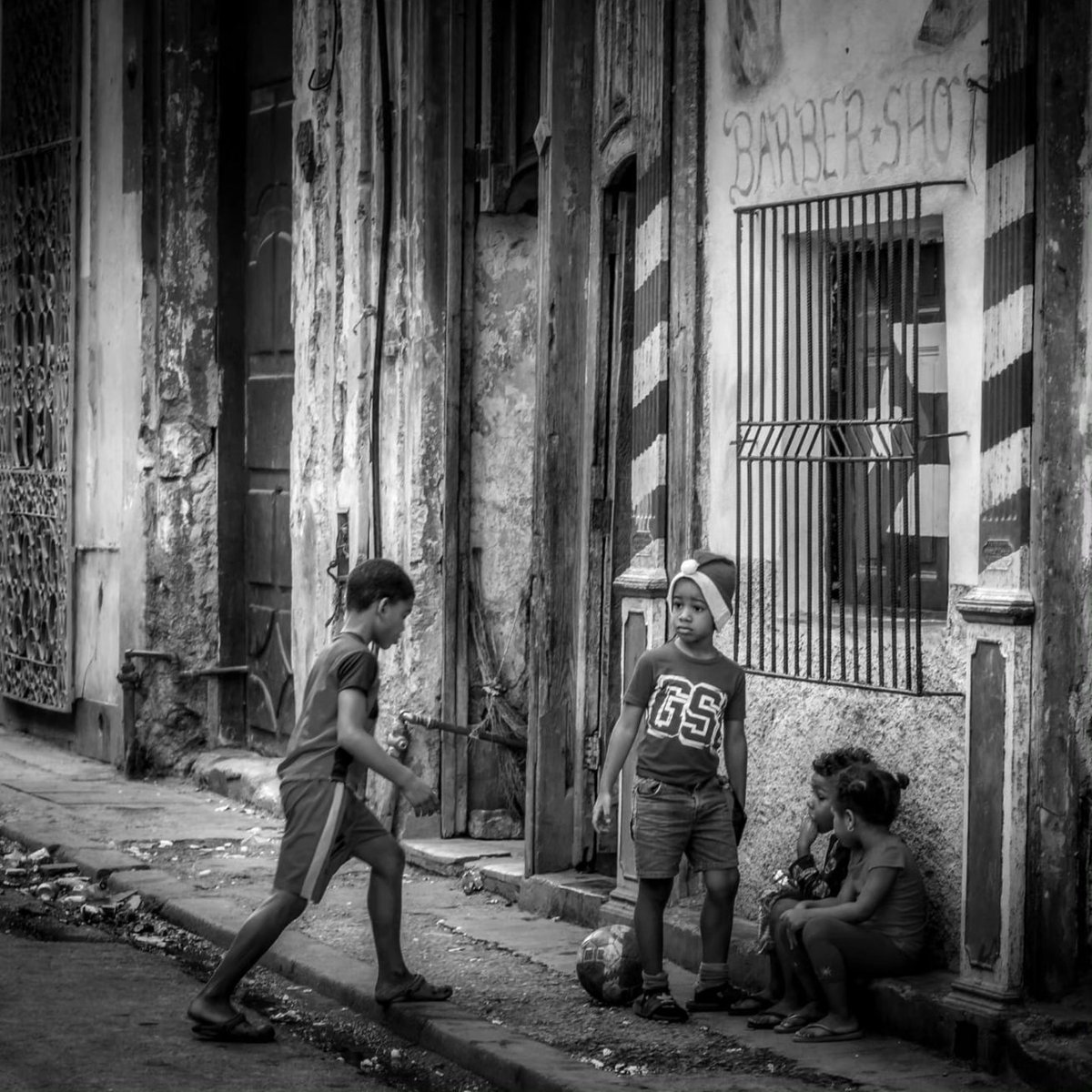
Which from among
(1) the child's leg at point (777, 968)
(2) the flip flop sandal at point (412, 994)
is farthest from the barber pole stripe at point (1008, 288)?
(2) the flip flop sandal at point (412, 994)

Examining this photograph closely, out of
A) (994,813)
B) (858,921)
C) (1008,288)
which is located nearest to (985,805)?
(994,813)

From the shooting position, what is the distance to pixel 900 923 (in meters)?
6.83

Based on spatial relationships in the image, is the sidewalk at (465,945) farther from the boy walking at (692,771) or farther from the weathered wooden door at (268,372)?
the weathered wooden door at (268,372)

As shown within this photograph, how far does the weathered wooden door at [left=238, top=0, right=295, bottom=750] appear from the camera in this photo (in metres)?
12.6

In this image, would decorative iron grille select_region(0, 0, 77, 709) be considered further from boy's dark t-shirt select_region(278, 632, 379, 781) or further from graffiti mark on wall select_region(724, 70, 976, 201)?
boy's dark t-shirt select_region(278, 632, 379, 781)

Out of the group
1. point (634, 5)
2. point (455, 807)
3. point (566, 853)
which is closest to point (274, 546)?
point (455, 807)

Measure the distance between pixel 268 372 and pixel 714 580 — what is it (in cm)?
621

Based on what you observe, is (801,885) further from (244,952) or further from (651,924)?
(244,952)

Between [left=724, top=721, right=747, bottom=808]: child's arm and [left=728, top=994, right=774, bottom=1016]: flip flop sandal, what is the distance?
0.63 m

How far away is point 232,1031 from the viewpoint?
6812 mm

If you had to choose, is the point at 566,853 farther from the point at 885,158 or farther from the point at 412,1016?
the point at 885,158

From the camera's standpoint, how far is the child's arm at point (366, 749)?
6660 mm

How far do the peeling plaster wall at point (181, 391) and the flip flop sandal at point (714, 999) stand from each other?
661 centimetres

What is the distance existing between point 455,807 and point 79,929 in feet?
6.74
